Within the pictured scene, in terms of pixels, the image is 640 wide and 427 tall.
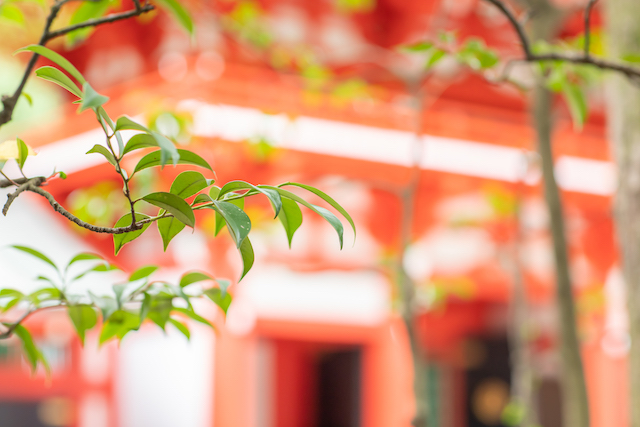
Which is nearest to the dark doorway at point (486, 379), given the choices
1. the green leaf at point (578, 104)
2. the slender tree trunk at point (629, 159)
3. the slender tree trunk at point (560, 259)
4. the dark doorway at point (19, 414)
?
the dark doorway at point (19, 414)

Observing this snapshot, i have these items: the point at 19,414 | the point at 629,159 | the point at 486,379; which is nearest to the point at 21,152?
the point at 629,159

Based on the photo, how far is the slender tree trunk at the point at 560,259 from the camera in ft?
3.20

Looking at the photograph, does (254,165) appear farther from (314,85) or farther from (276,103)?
(314,85)

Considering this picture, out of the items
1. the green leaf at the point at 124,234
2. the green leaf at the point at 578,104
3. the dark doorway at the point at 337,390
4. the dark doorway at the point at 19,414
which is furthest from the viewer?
the dark doorway at the point at 337,390

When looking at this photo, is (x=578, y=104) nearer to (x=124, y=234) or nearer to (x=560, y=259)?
(x=560, y=259)

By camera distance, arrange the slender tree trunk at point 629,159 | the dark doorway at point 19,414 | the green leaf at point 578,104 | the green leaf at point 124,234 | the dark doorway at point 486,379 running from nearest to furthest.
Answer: the green leaf at point 124,234, the green leaf at point 578,104, the slender tree trunk at point 629,159, the dark doorway at point 19,414, the dark doorway at point 486,379

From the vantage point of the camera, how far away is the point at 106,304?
0.54 metres

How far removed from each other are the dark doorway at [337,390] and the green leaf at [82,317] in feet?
12.9

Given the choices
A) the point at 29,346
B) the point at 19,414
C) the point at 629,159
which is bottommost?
the point at 19,414

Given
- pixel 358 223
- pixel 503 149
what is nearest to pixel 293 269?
pixel 358 223

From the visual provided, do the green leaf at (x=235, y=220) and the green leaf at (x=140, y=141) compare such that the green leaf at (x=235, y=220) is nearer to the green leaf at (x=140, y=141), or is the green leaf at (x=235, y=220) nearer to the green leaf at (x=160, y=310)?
the green leaf at (x=140, y=141)

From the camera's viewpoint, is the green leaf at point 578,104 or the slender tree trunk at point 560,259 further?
the slender tree trunk at point 560,259

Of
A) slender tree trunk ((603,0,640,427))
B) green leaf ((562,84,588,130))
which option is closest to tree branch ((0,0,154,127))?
green leaf ((562,84,588,130))

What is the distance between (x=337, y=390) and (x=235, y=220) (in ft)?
15.6
